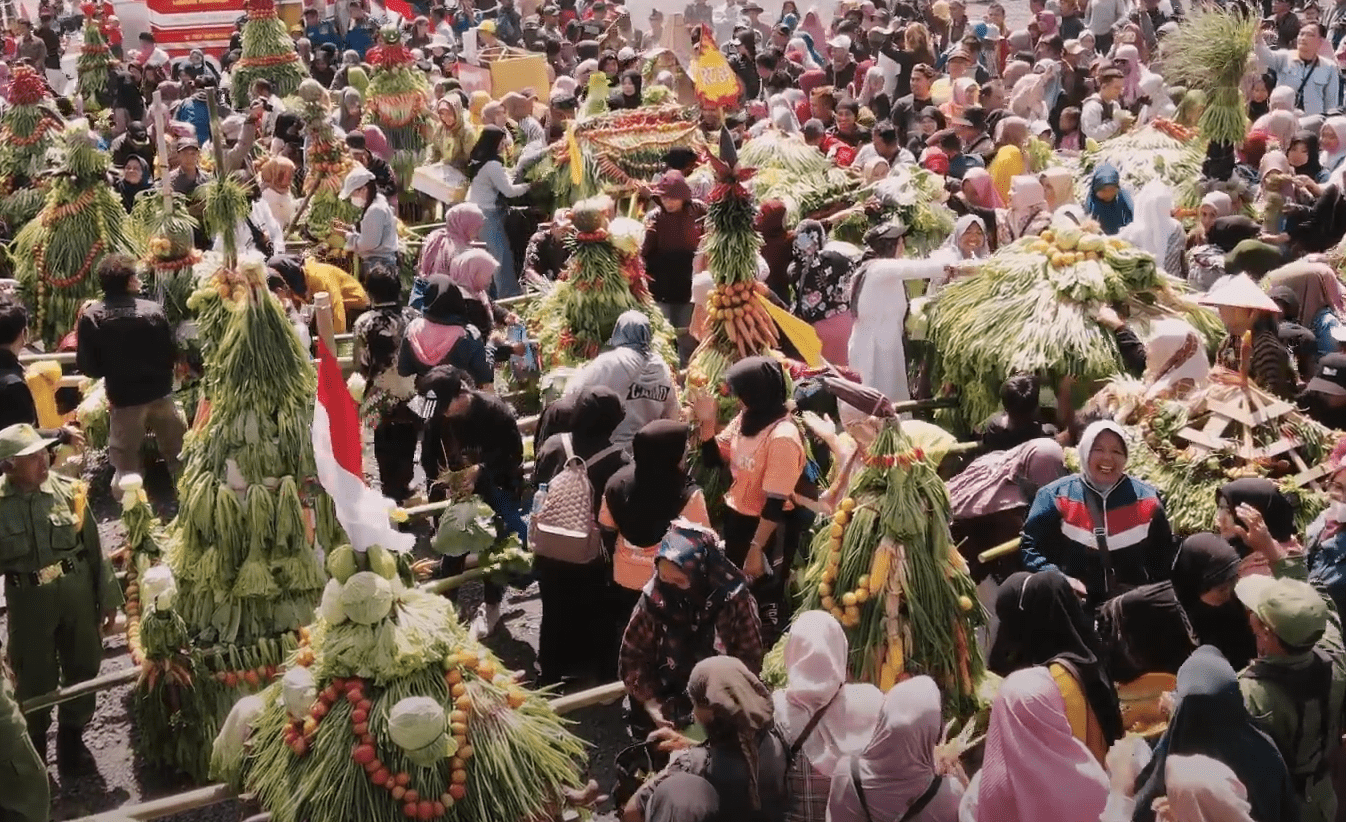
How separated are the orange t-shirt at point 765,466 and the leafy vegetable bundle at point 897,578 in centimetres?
78

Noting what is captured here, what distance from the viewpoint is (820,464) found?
6965 mm

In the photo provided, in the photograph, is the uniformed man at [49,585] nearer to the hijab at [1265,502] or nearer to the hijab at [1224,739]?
the hijab at [1224,739]

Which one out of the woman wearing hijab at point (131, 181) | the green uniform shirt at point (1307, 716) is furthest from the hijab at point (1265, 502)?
the woman wearing hijab at point (131, 181)

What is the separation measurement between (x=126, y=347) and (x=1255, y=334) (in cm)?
553

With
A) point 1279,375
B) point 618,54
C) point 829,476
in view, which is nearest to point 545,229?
point 829,476

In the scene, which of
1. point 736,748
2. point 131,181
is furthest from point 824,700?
point 131,181

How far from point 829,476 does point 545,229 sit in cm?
406

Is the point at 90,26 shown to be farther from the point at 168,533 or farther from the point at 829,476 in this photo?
the point at 829,476

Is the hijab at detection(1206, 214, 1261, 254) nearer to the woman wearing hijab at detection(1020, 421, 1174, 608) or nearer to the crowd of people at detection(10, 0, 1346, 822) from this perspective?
the crowd of people at detection(10, 0, 1346, 822)

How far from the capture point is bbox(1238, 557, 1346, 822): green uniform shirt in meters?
4.25

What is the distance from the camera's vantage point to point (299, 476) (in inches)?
226

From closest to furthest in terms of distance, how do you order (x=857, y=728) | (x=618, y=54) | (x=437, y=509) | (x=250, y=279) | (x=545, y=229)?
(x=857, y=728) < (x=250, y=279) < (x=437, y=509) < (x=545, y=229) < (x=618, y=54)

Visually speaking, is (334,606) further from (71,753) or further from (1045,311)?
(1045,311)

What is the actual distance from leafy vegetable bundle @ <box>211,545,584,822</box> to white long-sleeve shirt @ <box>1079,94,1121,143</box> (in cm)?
927
